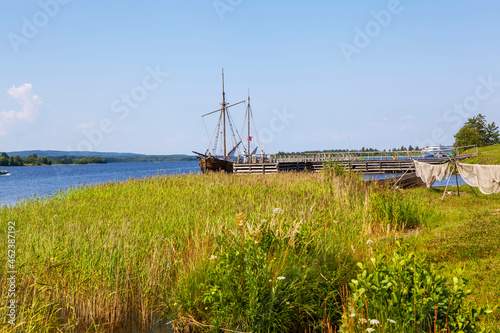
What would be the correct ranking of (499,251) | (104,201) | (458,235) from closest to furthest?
(499,251)
(458,235)
(104,201)

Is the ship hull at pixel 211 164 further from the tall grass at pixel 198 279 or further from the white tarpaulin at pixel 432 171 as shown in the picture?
the tall grass at pixel 198 279

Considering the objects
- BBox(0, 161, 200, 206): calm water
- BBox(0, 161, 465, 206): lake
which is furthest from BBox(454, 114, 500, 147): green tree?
BBox(0, 161, 200, 206): calm water

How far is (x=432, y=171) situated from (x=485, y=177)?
2.68 meters

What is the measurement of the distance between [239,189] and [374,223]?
578 centimetres

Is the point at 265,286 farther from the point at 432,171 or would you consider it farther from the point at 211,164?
the point at 211,164

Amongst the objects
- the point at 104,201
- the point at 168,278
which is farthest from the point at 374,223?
the point at 104,201

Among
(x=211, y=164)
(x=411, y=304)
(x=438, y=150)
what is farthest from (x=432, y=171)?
(x=211, y=164)

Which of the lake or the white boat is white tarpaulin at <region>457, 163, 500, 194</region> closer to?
the white boat

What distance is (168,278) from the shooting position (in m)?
5.71

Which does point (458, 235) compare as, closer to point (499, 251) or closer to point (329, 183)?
point (499, 251)

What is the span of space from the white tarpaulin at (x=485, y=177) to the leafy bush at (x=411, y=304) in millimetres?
12181

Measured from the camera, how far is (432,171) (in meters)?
16.2

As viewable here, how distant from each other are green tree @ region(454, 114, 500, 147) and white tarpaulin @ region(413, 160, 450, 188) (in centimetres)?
5314

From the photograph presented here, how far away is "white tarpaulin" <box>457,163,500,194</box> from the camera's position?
43.5 feet
